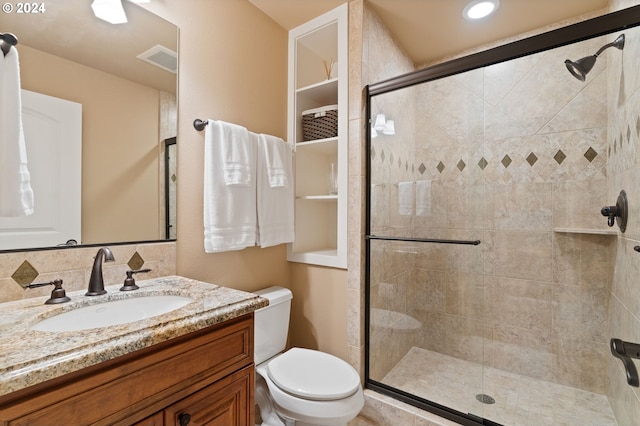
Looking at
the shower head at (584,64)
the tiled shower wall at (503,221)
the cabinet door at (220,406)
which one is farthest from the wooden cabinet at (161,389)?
the shower head at (584,64)

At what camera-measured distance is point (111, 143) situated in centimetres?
118

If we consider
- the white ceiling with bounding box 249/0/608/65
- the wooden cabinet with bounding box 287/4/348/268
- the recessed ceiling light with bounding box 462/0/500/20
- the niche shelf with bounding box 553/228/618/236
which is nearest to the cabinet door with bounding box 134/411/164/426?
the wooden cabinet with bounding box 287/4/348/268

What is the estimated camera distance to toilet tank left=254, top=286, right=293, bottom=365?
5.00 ft

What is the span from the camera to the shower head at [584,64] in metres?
1.27

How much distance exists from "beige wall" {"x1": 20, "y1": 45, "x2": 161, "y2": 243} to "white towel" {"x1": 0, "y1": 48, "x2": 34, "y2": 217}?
8 centimetres

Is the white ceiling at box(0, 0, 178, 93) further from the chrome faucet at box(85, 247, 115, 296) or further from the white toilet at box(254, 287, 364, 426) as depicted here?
the white toilet at box(254, 287, 364, 426)

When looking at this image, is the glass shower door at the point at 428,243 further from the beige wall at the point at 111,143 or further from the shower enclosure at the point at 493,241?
the beige wall at the point at 111,143

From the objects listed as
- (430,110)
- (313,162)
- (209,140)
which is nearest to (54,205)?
(209,140)

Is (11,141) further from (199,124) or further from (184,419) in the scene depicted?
(184,419)

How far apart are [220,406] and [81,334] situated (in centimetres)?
46

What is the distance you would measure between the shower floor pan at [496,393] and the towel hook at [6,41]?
7.14 ft

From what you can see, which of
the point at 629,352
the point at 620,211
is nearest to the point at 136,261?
the point at 629,352

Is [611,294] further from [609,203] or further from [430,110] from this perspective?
[430,110]

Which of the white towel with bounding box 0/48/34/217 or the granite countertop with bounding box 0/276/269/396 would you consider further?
the white towel with bounding box 0/48/34/217
